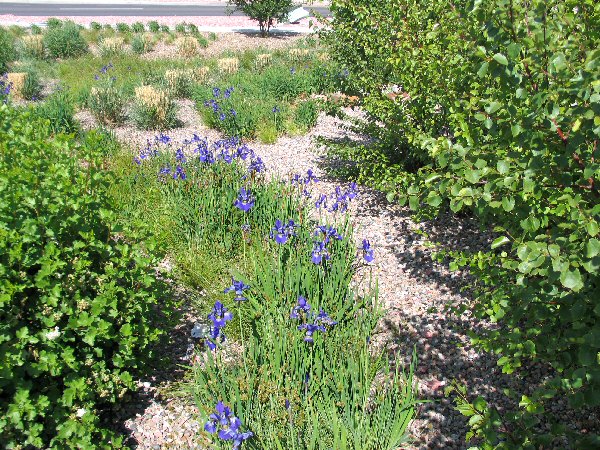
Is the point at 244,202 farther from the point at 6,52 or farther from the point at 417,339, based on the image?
the point at 6,52

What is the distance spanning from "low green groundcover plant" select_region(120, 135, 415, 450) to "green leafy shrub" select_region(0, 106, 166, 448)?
0.48 m

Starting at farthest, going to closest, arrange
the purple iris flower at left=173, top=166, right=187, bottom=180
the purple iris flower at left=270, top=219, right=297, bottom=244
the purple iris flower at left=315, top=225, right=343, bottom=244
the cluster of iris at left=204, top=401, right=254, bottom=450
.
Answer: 1. the purple iris flower at left=173, top=166, right=187, bottom=180
2. the purple iris flower at left=315, top=225, right=343, bottom=244
3. the purple iris flower at left=270, top=219, right=297, bottom=244
4. the cluster of iris at left=204, top=401, right=254, bottom=450

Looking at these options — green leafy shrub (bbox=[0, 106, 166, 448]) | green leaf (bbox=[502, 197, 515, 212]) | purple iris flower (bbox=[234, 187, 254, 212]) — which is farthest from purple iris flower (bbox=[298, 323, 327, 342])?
green leaf (bbox=[502, 197, 515, 212])

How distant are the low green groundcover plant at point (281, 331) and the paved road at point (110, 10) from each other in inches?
764

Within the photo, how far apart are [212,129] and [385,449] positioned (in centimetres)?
620

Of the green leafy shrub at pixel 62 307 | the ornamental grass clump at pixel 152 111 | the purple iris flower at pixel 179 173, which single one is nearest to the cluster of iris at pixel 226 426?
the green leafy shrub at pixel 62 307

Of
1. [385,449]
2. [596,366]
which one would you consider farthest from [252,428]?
[596,366]

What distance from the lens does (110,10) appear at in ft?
74.7

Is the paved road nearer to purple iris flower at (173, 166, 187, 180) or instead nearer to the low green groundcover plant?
purple iris flower at (173, 166, 187, 180)

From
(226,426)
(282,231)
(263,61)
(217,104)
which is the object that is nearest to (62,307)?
(226,426)

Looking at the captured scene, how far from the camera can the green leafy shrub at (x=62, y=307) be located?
7.74ft

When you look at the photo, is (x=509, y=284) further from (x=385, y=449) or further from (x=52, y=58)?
(x=52, y=58)

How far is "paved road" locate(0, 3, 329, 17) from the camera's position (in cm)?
2155

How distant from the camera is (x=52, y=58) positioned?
12828mm
